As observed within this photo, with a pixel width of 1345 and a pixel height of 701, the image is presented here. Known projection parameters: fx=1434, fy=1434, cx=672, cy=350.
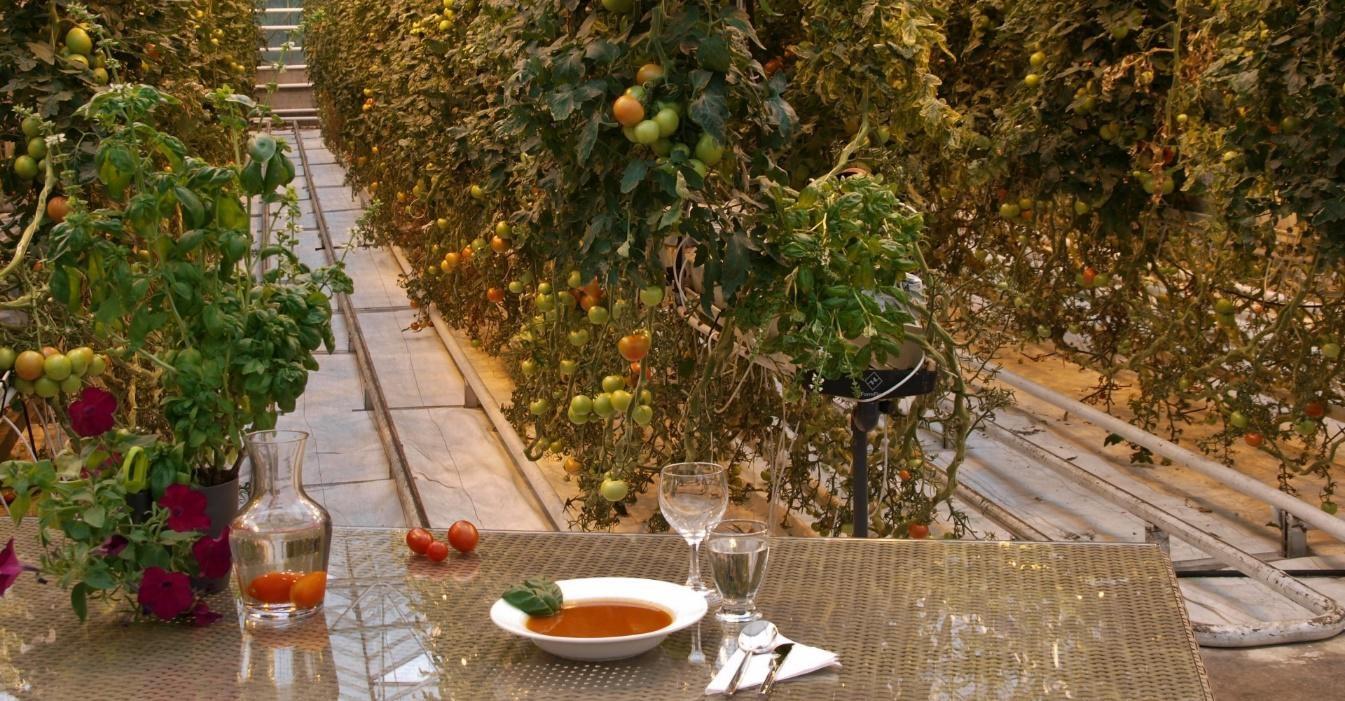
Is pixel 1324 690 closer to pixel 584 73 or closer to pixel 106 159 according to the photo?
pixel 584 73

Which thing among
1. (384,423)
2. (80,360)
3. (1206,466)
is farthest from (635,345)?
(384,423)

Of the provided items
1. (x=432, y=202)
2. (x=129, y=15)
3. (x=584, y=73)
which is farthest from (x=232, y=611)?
(x=432, y=202)

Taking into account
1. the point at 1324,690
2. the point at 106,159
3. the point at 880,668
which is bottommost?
the point at 1324,690

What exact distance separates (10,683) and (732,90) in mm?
1449

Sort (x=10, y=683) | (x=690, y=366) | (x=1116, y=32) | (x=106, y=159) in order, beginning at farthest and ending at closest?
1. (x=1116, y=32)
2. (x=690, y=366)
3. (x=106, y=159)
4. (x=10, y=683)

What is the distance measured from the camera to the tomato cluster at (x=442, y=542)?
1684mm

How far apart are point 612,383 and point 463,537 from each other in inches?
49.1

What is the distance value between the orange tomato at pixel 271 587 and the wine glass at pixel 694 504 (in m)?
0.40

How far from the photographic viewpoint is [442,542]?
172 centimetres

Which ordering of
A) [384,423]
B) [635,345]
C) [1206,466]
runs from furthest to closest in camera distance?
[384,423] < [1206,466] < [635,345]

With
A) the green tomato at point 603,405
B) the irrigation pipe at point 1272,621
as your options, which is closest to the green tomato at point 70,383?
the green tomato at point 603,405

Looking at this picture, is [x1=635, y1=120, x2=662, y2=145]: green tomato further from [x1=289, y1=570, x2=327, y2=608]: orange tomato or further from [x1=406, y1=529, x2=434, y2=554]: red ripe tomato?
[x1=289, y1=570, x2=327, y2=608]: orange tomato

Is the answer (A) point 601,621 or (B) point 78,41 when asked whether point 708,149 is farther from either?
(B) point 78,41

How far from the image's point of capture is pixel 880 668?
4.43 feet
